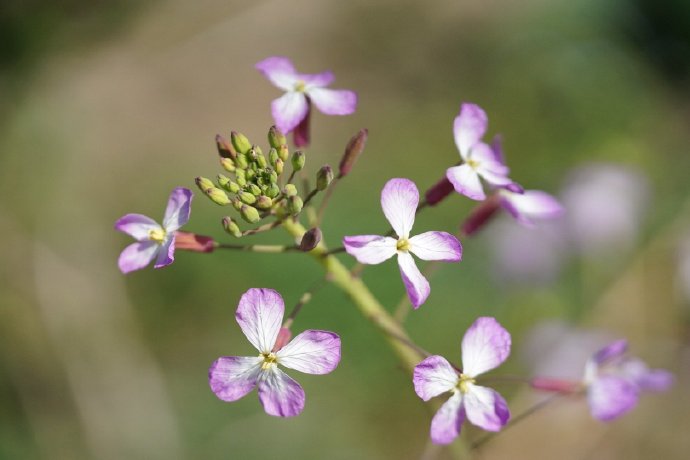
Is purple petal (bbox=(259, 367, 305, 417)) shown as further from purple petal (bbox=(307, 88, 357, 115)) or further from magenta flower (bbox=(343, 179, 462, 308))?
purple petal (bbox=(307, 88, 357, 115))

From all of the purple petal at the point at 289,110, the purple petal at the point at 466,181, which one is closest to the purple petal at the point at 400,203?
the purple petal at the point at 466,181

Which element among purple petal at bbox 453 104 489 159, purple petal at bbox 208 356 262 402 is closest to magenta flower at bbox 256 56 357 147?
purple petal at bbox 453 104 489 159

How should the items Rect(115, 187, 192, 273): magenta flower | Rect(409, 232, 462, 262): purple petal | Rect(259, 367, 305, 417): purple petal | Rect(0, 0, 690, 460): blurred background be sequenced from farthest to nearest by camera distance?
Rect(0, 0, 690, 460): blurred background
Rect(115, 187, 192, 273): magenta flower
Rect(409, 232, 462, 262): purple petal
Rect(259, 367, 305, 417): purple petal

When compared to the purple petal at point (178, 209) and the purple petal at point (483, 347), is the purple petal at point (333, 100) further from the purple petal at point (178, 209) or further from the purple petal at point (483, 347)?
the purple petal at point (483, 347)

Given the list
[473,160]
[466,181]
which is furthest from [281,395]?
[473,160]

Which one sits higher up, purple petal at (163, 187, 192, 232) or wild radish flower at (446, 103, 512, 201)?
purple petal at (163, 187, 192, 232)

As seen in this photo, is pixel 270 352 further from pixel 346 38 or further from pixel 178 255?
pixel 346 38

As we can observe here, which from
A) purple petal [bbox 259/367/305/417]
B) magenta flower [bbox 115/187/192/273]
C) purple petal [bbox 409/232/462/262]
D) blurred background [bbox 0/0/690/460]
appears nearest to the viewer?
purple petal [bbox 259/367/305/417]

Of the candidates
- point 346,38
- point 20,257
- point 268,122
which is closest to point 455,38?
point 346,38
